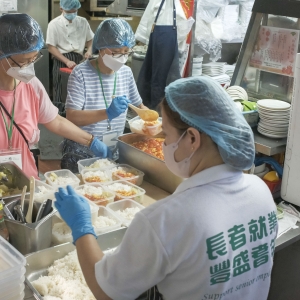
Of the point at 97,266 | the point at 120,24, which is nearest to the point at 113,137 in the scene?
A: the point at 120,24

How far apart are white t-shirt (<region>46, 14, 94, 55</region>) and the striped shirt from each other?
3.96m

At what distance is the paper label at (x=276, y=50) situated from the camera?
285cm

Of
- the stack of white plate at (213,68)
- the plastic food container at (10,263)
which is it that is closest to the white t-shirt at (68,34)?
the stack of white plate at (213,68)

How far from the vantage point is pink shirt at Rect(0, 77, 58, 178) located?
7.68ft

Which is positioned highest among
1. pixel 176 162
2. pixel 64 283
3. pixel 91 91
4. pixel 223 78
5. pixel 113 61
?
pixel 113 61

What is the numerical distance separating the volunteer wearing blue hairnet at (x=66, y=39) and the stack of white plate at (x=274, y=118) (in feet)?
14.0

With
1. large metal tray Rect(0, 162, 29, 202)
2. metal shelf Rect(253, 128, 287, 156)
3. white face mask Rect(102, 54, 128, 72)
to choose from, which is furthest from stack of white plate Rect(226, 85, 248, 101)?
large metal tray Rect(0, 162, 29, 202)

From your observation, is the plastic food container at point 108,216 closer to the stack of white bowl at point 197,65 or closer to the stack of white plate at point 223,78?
the stack of white bowl at point 197,65

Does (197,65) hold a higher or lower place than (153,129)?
higher

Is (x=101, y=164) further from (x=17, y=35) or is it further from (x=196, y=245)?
(x=196, y=245)

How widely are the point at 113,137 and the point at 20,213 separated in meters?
1.27

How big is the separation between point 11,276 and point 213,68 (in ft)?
11.4

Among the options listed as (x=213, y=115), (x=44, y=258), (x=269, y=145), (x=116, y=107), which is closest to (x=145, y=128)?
(x=116, y=107)

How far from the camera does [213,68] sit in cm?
439
